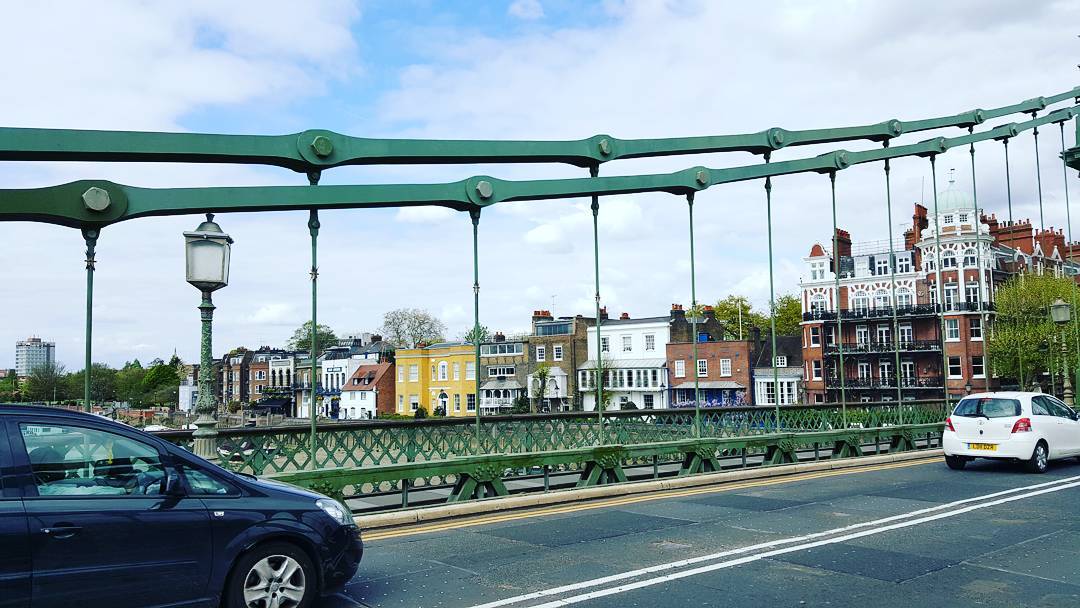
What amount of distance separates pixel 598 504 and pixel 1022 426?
27.6 ft

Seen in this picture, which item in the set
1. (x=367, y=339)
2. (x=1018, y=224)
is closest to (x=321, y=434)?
(x=1018, y=224)

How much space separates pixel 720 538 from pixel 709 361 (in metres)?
60.7

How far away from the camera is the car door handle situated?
511 centimetres

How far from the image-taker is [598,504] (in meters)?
12.1

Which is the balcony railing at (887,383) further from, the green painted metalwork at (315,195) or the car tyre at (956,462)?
the green painted metalwork at (315,195)

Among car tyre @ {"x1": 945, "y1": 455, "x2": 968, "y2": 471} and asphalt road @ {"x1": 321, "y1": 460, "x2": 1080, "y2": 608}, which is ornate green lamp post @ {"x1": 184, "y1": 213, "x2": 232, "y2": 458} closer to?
asphalt road @ {"x1": 321, "y1": 460, "x2": 1080, "y2": 608}

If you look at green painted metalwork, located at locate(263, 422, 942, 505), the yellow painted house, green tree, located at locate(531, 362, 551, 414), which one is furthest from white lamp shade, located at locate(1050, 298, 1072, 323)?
the yellow painted house

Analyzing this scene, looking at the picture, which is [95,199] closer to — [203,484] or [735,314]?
[203,484]

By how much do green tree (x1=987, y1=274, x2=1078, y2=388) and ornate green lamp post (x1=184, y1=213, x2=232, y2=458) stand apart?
48968 mm

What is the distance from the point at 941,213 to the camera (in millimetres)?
63188

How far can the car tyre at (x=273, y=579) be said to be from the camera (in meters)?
5.84

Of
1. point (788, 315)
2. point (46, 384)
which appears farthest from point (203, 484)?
point (788, 315)

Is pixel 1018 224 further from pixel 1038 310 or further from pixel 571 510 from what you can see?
pixel 571 510

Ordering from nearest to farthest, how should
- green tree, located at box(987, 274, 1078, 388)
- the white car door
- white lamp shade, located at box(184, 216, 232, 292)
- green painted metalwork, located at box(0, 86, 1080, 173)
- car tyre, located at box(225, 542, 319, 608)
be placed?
car tyre, located at box(225, 542, 319, 608) < white lamp shade, located at box(184, 216, 232, 292) < green painted metalwork, located at box(0, 86, 1080, 173) < the white car door < green tree, located at box(987, 274, 1078, 388)
